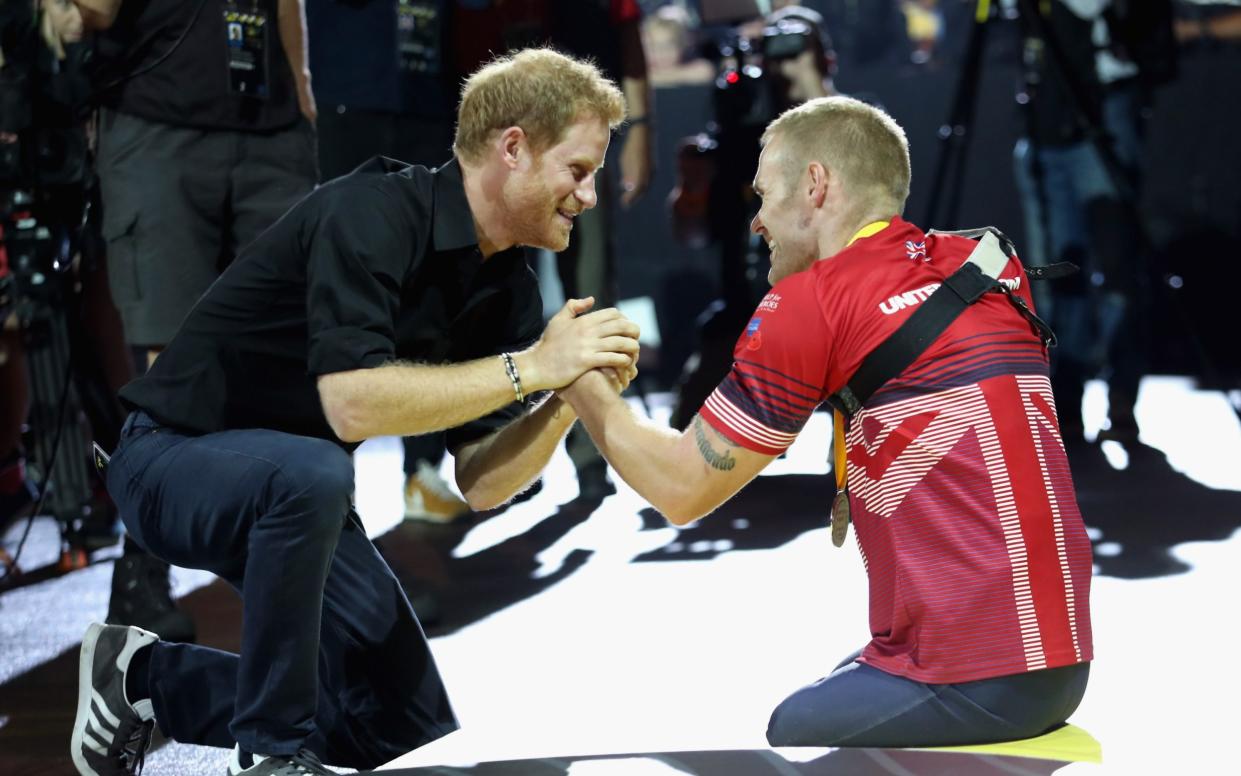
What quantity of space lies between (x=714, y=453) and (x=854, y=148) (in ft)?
1.29

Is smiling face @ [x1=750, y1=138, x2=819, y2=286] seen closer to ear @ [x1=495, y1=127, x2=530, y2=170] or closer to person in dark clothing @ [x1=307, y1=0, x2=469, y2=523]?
ear @ [x1=495, y1=127, x2=530, y2=170]

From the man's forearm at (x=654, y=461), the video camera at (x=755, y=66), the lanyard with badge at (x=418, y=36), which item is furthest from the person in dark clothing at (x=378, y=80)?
Answer: the man's forearm at (x=654, y=461)

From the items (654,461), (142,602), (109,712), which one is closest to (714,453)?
(654,461)

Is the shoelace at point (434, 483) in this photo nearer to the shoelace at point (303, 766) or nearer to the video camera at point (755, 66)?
the video camera at point (755, 66)

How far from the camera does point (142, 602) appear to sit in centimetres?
275

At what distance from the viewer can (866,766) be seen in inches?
61.5

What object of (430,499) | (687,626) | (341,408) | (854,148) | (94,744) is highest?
(854,148)

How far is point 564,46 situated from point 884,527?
8.97ft

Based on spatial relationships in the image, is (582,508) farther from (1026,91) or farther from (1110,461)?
(1026,91)

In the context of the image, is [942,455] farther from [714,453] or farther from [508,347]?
[508,347]

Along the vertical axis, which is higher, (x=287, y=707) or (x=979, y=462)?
(x=979, y=462)

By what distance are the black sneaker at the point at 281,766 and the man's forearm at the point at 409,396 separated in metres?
0.41

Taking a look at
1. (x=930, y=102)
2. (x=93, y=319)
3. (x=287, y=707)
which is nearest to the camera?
(x=287, y=707)

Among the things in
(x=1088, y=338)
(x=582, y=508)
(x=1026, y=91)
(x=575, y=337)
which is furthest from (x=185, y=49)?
(x=1088, y=338)
